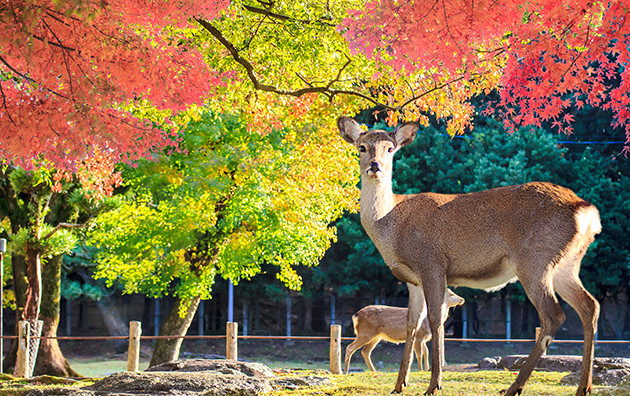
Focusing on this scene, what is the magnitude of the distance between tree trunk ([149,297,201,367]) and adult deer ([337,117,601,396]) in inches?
453

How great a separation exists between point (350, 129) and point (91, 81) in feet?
9.83

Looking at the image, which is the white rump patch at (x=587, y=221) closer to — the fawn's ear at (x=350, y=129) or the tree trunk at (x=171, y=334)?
the fawn's ear at (x=350, y=129)

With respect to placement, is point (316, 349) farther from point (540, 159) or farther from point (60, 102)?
point (60, 102)

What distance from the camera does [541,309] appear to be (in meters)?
7.07

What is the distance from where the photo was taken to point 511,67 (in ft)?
23.9

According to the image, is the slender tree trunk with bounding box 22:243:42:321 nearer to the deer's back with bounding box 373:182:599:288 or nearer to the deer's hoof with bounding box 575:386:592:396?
the deer's back with bounding box 373:182:599:288

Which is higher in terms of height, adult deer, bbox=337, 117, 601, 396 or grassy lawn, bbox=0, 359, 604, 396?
adult deer, bbox=337, 117, 601, 396

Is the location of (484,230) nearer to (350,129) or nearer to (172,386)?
(350,129)

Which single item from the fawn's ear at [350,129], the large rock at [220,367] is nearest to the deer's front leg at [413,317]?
the fawn's ear at [350,129]

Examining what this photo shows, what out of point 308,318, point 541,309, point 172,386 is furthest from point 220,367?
point 308,318

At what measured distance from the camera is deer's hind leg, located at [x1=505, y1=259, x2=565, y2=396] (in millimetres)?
6953

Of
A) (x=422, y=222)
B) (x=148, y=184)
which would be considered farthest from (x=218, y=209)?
(x=422, y=222)

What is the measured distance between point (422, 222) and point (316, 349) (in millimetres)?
26232

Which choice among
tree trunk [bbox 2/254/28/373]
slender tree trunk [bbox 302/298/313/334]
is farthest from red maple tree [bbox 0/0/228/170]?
slender tree trunk [bbox 302/298/313/334]
